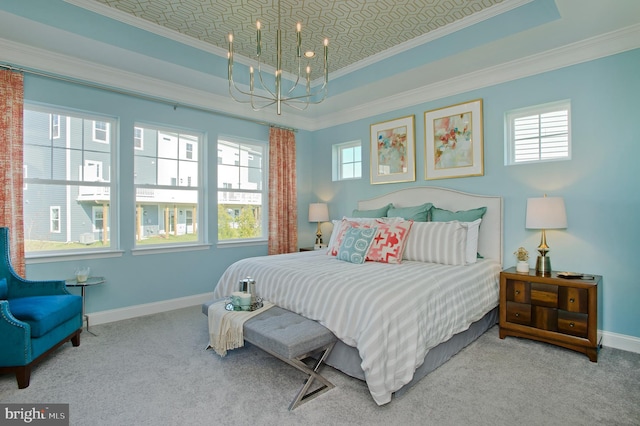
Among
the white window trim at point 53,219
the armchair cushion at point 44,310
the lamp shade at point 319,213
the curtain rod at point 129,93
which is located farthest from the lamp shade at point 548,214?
the white window trim at point 53,219

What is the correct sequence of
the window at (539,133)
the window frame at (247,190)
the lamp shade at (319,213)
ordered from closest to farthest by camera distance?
Answer: the window at (539,133) → the window frame at (247,190) → the lamp shade at (319,213)

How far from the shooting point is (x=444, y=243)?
3199 mm

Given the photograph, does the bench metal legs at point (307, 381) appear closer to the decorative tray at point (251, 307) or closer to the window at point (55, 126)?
the decorative tray at point (251, 307)

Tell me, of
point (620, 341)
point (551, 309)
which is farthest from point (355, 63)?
point (620, 341)

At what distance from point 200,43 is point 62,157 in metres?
1.86

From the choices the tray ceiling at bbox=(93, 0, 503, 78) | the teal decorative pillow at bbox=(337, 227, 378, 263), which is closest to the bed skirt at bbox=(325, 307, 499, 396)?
the teal decorative pillow at bbox=(337, 227, 378, 263)

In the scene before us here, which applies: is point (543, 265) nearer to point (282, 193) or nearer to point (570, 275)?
point (570, 275)

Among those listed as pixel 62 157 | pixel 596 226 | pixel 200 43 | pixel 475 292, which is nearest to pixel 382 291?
pixel 475 292

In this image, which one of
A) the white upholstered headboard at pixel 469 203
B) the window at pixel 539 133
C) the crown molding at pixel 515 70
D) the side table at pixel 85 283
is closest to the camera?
the crown molding at pixel 515 70

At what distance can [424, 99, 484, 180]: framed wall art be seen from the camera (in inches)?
144

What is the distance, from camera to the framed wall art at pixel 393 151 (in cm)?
422

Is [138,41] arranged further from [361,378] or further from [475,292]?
[475,292]

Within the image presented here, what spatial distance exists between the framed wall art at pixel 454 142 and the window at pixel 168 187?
296 centimetres

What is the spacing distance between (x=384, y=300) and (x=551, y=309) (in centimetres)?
168
